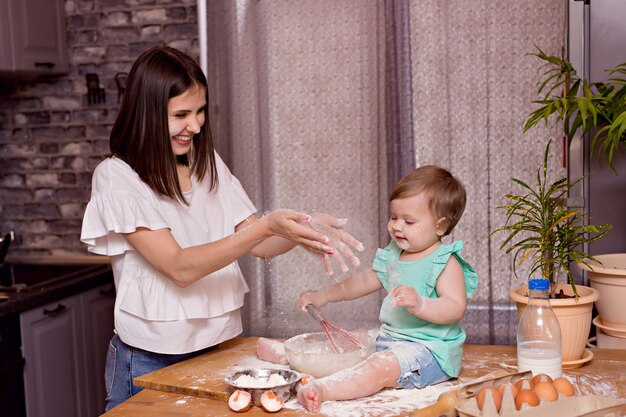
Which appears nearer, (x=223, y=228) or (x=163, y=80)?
(x=163, y=80)

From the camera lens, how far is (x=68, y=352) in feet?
9.36

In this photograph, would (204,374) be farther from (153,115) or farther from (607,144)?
(607,144)

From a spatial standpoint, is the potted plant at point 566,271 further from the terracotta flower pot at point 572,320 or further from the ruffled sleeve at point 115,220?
the ruffled sleeve at point 115,220

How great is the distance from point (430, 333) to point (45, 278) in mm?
1869

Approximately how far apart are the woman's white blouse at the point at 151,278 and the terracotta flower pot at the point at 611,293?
3.21ft

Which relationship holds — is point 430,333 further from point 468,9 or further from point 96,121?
point 96,121

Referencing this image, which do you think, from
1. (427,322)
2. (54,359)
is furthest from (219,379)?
(54,359)

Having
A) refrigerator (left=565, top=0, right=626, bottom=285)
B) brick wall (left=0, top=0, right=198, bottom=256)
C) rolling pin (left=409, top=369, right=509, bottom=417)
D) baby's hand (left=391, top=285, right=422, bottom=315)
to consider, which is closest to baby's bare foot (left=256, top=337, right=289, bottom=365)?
baby's hand (left=391, top=285, right=422, bottom=315)

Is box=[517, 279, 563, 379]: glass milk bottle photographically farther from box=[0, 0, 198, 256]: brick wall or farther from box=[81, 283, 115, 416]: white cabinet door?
box=[0, 0, 198, 256]: brick wall

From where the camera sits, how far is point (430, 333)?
164cm

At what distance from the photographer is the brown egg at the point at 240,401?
1.46 meters

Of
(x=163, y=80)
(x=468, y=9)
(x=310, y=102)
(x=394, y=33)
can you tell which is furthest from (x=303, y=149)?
(x=163, y=80)

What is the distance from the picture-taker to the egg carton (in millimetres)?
1269

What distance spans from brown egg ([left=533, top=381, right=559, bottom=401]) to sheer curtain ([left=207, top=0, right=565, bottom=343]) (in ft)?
4.74
